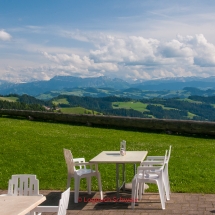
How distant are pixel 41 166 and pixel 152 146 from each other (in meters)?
5.81

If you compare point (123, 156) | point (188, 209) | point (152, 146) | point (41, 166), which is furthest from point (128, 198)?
point (152, 146)

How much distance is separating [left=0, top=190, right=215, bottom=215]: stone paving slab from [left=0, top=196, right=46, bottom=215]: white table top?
2.65 meters

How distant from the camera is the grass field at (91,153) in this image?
415 inches

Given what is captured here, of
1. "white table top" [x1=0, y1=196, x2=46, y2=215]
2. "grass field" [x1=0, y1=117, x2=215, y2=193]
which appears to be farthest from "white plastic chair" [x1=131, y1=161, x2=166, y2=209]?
"white table top" [x1=0, y1=196, x2=46, y2=215]

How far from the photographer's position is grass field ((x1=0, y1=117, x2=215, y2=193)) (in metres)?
10.5

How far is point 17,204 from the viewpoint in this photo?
4945 millimetres

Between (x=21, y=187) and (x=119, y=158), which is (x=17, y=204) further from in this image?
(x=119, y=158)

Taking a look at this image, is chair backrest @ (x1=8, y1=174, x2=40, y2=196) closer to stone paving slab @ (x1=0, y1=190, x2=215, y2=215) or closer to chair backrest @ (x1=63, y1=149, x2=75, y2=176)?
stone paving slab @ (x1=0, y1=190, x2=215, y2=215)

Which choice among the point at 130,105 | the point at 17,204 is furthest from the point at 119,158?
the point at 130,105

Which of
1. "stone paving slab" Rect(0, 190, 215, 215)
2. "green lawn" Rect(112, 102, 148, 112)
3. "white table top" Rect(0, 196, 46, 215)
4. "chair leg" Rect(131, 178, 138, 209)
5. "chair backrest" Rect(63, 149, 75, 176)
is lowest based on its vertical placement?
"green lawn" Rect(112, 102, 148, 112)

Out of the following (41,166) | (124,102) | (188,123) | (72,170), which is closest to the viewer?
(72,170)

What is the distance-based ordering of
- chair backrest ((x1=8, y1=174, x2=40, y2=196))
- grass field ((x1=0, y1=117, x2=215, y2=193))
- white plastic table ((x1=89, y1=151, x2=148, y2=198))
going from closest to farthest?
chair backrest ((x1=8, y1=174, x2=40, y2=196)), white plastic table ((x1=89, y1=151, x2=148, y2=198)), grass field ((x1=0, y1=117, x2=215, y2=193))

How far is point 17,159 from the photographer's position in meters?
13.3

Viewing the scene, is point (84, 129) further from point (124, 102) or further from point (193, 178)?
point (124, 102)
